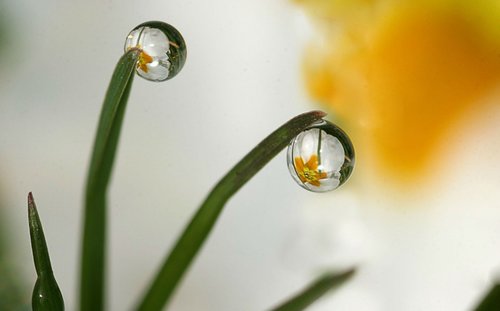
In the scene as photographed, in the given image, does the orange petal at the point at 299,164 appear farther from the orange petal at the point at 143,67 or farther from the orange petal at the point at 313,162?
the orange petal at the point at 143,67

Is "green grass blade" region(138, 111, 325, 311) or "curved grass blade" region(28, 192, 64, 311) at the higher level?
"green grass blade" region(138, 111, 325, 311)

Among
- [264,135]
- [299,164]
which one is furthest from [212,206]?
[264,135]

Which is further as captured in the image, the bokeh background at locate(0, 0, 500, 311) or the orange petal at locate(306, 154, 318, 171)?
the bokeh background at locate(0, 0, 500, 311)

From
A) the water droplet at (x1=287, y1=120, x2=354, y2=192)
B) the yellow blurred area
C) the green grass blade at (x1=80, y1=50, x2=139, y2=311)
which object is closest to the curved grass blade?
the green grass blade at (x1=80, y1=50, x2=139, y2=311)

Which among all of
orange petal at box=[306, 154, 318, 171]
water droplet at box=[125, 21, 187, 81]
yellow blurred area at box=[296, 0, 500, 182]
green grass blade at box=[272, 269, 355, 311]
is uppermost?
yellow blurred area at box=[296, 0, 500, 182]

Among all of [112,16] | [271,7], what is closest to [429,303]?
[271,7]

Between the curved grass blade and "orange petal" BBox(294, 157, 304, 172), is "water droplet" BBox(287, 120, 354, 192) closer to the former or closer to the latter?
"orange petal" BBox(294, 157, 304, 172)

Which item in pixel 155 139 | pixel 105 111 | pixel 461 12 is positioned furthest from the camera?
pixel 155 139

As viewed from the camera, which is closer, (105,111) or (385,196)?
(105,111)

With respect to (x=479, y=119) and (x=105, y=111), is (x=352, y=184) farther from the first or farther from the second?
(x=105, y=111)
